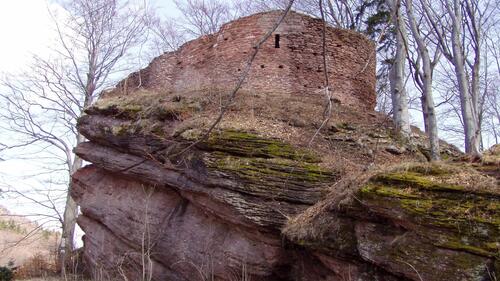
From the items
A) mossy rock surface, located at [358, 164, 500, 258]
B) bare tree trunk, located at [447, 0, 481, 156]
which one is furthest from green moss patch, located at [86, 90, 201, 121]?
bare tree trunk, located at [447, 0, 481, 156]

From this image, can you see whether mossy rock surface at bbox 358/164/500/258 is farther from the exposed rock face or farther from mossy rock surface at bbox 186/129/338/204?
mossy rock surface at bbox 186/129/338/204

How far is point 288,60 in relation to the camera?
1205 centimetres

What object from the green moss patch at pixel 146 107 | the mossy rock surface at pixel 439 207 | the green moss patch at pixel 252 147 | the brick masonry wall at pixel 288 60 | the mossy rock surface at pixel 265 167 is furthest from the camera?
the brick masonry wall at pixel 288 60

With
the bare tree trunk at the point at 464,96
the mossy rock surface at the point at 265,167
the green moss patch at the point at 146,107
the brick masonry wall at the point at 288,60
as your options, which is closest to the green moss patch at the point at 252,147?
the mossy rock surface at the point at 265,167

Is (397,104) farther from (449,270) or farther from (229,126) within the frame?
(449,270)

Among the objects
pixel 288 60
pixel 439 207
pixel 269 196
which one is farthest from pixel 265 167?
pixel 288 60

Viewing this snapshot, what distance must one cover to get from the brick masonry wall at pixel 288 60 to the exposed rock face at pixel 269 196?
0.38 feet

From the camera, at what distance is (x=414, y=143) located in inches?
405

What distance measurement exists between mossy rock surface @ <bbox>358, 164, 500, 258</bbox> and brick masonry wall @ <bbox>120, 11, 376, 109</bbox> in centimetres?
589

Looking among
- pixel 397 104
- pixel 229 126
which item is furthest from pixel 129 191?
pixel 397 104

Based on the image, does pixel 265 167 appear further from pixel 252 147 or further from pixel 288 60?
pixel 288 60

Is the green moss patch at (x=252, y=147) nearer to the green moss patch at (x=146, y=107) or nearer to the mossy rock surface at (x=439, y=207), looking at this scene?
the green moss patch at (x=146, y=107)

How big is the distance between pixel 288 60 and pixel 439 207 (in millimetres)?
7231

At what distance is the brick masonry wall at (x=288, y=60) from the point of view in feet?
39.1
